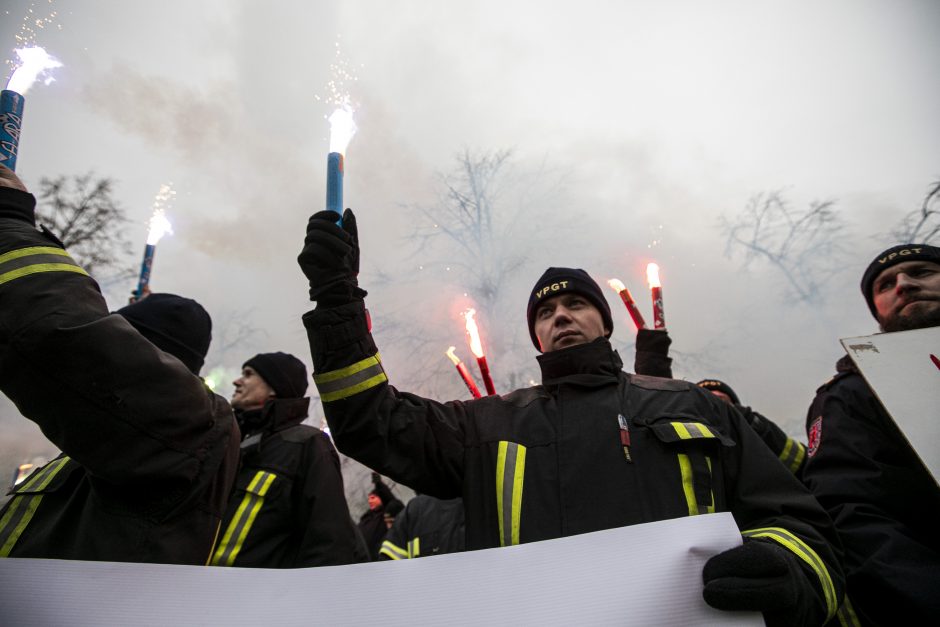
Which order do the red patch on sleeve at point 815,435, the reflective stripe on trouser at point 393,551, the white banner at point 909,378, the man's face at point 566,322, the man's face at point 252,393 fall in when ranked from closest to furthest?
the white banner at point 909,378, the red patch on sleeve at point 815,435, the man's face at point 566,322, the man's face at point 252,393, the reflective stripe on trouser at point 393,551

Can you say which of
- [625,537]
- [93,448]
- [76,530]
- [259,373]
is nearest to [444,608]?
[625,537]

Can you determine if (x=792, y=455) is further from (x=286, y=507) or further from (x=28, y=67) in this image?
(x=28, y=67)

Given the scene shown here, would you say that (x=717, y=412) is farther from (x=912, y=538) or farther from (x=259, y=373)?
(x=259, y=373)

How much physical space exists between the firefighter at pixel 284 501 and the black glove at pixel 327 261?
1.48m

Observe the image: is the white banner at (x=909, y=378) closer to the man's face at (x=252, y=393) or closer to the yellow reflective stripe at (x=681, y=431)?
the yellow reflective stripe at (x=681, y=431)

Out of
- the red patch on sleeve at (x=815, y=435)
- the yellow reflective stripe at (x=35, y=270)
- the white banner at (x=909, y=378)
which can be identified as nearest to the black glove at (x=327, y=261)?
the yellow reflective stripe at (x=35, y=270)

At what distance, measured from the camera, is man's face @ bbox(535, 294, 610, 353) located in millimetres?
2369

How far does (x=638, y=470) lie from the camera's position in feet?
5.57

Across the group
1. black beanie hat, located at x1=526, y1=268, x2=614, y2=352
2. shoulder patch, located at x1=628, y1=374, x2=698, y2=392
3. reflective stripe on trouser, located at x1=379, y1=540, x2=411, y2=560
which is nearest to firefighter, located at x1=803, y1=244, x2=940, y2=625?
shoulder patch, located at x1=628, y1=374, x2=698, y2=392

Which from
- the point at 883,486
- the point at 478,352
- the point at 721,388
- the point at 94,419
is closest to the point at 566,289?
the point at 883,486

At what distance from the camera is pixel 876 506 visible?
6.10 feet

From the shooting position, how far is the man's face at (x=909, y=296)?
7.71 feet

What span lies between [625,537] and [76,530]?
159 cm

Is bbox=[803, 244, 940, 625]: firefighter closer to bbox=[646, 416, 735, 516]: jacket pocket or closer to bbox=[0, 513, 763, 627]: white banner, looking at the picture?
bbox=[646, 416, 735, 516]: jacket pocket
